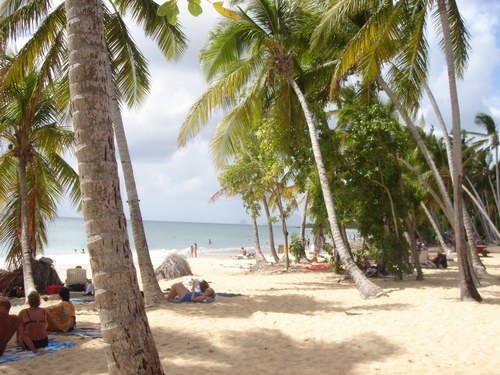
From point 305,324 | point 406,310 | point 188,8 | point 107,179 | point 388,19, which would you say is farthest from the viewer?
point 388,19

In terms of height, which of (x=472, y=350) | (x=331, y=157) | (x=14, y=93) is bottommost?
(x=472, y=350)

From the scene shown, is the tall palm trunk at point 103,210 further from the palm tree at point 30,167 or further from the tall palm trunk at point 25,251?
the tall palm trunk at point 25,251

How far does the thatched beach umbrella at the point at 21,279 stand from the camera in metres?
12.0

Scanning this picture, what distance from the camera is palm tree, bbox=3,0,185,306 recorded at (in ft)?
30.8

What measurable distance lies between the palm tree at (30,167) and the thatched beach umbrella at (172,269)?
427cm

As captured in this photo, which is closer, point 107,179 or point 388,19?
point 107,179

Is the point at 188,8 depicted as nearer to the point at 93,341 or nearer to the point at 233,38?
the point at 93,341

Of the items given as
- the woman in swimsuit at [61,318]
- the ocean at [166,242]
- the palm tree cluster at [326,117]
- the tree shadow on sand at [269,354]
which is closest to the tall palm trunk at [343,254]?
the palm tree cluster at [326,117]

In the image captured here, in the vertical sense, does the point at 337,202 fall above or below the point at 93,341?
above

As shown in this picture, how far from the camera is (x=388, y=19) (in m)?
9.09

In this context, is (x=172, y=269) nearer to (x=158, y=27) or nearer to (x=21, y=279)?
(x=21, y=279)

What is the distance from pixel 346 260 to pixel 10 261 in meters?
9.39

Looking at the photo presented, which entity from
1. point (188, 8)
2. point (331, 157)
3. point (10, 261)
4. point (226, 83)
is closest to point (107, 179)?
point (188, 8)

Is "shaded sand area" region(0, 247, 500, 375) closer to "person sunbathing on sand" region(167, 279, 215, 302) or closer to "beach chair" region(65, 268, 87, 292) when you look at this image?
"person sunbathing on sand" region(167, 279, 215, 302)
